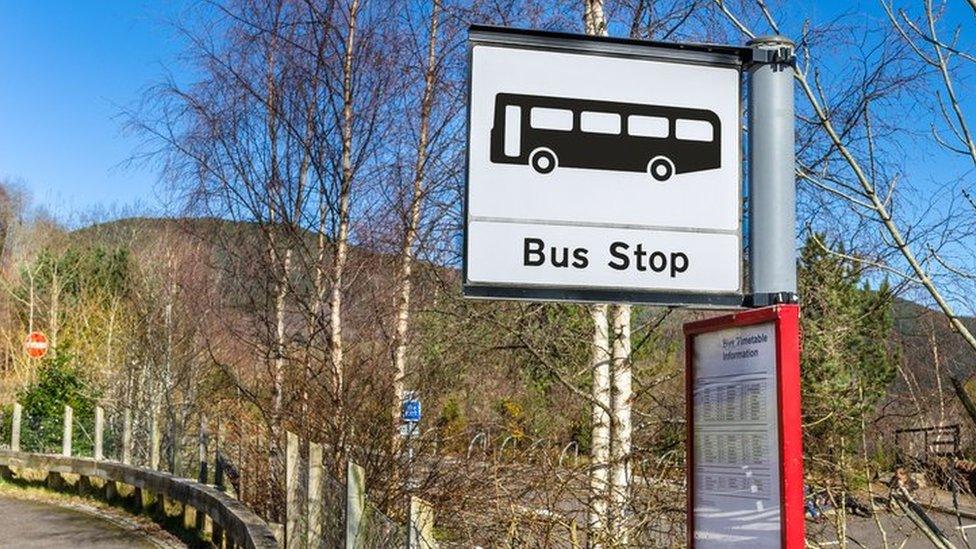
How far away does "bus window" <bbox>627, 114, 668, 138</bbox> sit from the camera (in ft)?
7.22

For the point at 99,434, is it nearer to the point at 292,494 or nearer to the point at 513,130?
the point at 292,494

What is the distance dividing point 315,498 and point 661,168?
5732 millimetres

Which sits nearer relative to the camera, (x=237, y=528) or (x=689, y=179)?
(x=689, y=179)

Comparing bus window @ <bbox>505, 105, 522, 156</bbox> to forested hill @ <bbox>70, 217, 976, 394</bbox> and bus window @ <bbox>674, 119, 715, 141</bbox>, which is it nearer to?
bus window @ <bbox>674, 119, 715, 141</bbox>

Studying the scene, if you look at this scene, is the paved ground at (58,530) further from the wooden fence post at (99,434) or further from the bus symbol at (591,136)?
the bus symbol at (591,136)

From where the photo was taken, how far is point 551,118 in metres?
2.19

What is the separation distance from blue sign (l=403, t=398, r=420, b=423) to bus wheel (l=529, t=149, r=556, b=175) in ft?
25.0

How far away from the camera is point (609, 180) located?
218 centimetres

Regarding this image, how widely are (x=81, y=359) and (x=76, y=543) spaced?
1952 cm

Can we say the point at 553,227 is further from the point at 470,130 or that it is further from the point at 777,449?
the point at 777,449

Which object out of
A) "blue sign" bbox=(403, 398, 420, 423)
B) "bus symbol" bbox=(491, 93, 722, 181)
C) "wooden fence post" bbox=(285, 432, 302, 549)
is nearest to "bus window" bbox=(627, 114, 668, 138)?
"bus symbol" bbox=(491, 93, 722, 181)

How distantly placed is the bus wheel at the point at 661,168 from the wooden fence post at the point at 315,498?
543cm

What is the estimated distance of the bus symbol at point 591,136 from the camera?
2.17 metres

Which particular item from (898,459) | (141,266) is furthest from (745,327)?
(141,266)
